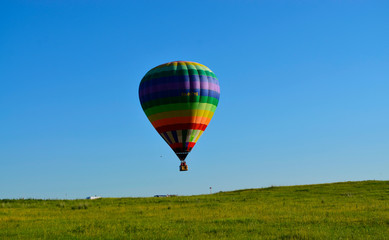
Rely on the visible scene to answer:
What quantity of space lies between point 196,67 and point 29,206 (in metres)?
23.9

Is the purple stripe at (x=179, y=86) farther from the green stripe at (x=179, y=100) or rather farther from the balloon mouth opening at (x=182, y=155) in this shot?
the balloon mouth opening at (x=182, y=155)

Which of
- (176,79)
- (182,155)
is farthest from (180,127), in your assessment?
(176,79)

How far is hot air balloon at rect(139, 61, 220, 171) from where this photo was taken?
49.2 meters

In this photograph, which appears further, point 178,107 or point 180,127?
point 180,127

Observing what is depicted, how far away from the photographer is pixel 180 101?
49125 millimetres

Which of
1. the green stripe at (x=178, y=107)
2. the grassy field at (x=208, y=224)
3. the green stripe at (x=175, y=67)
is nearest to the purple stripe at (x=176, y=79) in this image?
the green stripe at (x=175, y=67)

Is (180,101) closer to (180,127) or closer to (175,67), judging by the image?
(180,127)

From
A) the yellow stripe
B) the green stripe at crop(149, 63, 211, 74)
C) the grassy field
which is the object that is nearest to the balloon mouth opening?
the yellow stripe

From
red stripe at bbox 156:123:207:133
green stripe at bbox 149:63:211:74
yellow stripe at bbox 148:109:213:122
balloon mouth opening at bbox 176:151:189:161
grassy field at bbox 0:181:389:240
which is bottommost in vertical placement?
grassy field at bbox 0:181:389:240

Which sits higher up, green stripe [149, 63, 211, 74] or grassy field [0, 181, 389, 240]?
green stripe [149, 63, 211, 74]

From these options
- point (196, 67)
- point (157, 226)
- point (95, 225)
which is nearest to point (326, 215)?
point (157, 226)

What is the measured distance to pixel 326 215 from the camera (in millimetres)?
25906

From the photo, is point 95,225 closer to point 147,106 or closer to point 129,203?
point 129,203

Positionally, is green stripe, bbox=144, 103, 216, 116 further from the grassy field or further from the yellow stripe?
the grassy field
